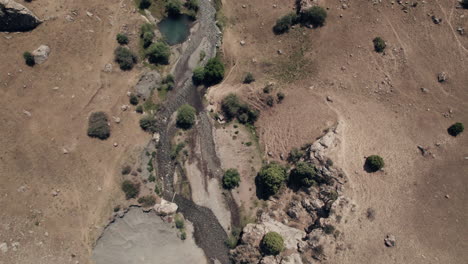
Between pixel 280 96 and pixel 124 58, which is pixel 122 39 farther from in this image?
pixel 280 96

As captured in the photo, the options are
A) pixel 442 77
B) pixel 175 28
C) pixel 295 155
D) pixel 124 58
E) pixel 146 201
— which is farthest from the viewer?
pixel 175 28

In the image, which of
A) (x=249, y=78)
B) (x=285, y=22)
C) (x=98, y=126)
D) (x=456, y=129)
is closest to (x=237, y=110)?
(x=249, y=78)

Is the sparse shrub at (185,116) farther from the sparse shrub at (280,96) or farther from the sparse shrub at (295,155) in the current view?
the sparse shrub at (295,155)

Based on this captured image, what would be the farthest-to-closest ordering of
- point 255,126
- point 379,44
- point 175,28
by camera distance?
point 175,28, point 255,126, point 379,44

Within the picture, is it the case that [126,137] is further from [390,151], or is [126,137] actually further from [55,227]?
[390,151]

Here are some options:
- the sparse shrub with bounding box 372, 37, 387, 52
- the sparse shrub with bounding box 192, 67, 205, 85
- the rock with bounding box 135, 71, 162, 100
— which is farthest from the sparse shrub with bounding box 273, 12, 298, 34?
the rock with bounding box 135, 71, 162, 100

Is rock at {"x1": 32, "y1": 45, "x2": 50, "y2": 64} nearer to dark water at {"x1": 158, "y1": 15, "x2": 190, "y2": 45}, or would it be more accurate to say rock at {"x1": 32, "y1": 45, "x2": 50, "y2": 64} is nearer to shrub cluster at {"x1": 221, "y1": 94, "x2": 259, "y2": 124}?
dark water at {"x1": 158, "y1": 15, "x2": 190, "y2": 45}
